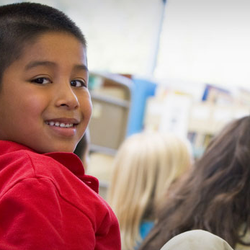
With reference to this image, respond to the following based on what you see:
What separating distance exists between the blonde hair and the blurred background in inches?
14.3

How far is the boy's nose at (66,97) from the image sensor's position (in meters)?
0.80

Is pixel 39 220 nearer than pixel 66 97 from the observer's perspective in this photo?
Yes

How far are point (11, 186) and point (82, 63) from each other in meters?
0.30

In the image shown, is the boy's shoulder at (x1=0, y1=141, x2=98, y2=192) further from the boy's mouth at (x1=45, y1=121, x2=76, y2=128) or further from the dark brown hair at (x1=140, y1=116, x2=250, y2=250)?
the dark brown hair at (x1=140, y1=116, x2=250, y2=250)

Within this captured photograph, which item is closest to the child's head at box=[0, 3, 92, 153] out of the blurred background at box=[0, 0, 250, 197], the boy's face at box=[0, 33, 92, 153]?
the boy's face at box=[0, 33, 92, 153]

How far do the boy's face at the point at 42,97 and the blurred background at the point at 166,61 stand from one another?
152 centimetres

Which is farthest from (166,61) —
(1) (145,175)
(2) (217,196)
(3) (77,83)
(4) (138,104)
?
(3) (77,83)

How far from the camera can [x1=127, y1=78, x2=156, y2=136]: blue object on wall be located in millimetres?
4887

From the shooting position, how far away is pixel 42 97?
0.79 metres

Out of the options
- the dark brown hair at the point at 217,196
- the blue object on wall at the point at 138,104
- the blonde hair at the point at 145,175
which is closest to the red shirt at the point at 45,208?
the dark brown hair at the point at 217,196

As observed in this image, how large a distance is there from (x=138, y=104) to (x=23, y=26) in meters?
4.09

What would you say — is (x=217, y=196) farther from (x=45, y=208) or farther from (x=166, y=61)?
(x=166, y=61)

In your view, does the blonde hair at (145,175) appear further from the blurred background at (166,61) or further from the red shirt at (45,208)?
the red shirt at (45,208)

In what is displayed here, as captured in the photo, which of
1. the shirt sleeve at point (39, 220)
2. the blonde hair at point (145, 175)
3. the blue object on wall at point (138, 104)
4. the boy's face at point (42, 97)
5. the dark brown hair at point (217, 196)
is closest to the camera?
the shirt sleeve at point (39, 220)
